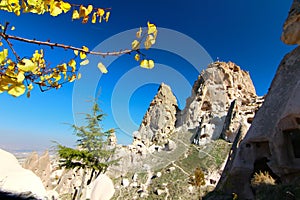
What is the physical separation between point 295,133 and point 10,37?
11268 mm

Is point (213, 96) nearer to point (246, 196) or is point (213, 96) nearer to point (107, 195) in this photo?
point (107, 195)

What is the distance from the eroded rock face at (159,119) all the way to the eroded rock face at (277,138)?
3089cm

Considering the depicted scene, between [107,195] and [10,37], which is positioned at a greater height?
[10,37]

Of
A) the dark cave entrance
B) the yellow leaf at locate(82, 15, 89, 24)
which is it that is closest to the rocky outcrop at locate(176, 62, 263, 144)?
the dark cave entrance

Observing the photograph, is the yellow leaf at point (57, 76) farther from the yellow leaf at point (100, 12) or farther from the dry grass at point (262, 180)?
the dry grass at point (262, 180)

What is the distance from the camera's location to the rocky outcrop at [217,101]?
1264 inches

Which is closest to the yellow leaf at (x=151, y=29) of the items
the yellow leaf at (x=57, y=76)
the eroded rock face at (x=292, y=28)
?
the yellow leaf at (x=57, y=76)

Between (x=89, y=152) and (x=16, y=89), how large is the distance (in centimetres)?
1295

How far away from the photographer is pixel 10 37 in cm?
102

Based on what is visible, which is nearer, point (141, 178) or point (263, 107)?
→ point (263, 107)

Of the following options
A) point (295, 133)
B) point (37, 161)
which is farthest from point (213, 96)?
point (37, 161)

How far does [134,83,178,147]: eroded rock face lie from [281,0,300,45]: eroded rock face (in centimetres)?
3277

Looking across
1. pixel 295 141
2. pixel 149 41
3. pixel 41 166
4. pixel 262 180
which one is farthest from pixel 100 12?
pixel 41 166

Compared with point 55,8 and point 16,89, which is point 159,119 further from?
point 16,89
